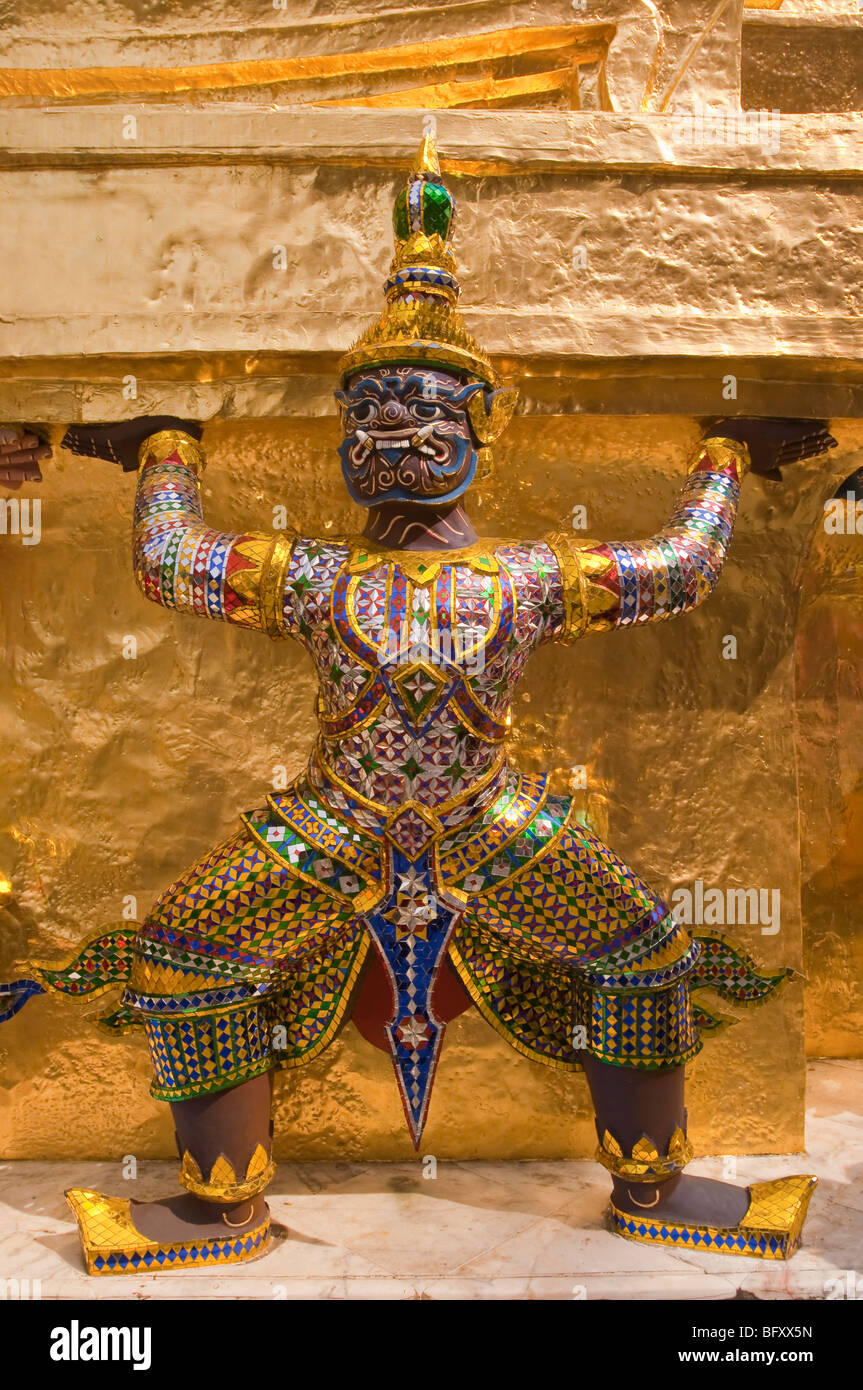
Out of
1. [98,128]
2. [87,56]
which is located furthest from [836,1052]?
[87,56]

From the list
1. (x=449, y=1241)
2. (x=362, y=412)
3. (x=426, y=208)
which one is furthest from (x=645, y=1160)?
(x=426, y=208)

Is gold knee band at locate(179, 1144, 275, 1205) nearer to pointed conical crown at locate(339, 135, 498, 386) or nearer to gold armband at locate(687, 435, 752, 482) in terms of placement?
pointed conical crown at locate(339, 135, 498, 386)

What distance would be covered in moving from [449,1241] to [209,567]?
150cm

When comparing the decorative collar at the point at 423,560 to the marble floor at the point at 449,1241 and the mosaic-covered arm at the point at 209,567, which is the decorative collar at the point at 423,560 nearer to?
the mosaic-covered arm at the point at 209,567

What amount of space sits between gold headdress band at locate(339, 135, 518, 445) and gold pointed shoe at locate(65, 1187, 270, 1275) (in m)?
1.72

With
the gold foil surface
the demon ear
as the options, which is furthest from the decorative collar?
the gold foil surface

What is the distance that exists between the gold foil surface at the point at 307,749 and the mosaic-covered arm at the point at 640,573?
0.47 m

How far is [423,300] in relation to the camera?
221cm

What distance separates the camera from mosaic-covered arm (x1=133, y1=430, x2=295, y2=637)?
7.26ft

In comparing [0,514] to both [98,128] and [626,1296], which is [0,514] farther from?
[626,1296]

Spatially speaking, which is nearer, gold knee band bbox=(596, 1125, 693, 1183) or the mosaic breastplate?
the mosaic breastplate

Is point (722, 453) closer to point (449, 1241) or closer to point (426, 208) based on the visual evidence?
point (426, 208)

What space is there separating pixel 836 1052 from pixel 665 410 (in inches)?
85.6

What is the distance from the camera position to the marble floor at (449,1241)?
2.17 metres
